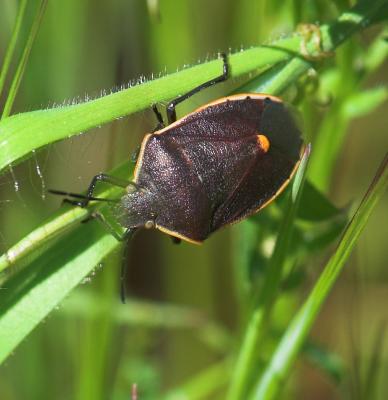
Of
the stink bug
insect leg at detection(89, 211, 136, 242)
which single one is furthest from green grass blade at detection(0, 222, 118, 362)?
the stink bug

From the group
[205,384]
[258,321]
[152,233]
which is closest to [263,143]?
[258,321]

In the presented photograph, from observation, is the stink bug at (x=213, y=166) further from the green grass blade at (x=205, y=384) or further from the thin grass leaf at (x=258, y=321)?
the green grass blade at (x=205, y=384)

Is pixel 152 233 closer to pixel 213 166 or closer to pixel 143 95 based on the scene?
pixel 213 166

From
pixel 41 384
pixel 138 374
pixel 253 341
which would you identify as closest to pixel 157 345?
pixel 138 374

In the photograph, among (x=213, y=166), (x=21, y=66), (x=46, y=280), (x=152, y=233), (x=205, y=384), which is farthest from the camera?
(x=152, y=233)

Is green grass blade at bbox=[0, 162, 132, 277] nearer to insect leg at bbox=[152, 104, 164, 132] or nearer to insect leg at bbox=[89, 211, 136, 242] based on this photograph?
insect leg at bbox=[89, 211, 136, 242]

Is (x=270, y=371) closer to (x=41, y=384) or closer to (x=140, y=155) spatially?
(x=140, y=155)

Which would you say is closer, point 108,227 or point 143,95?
point 143,95
